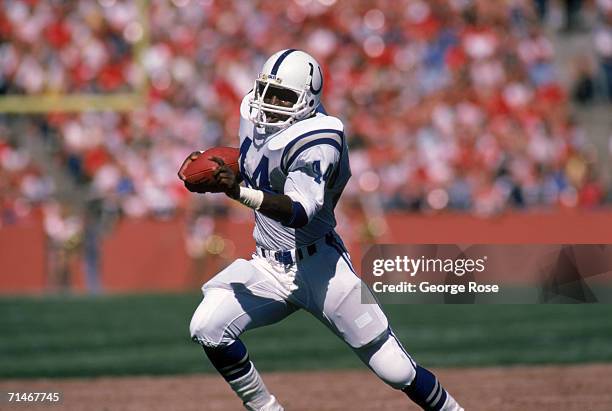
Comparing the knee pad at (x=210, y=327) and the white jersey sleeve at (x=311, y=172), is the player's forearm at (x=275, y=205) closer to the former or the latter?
the white jersey sleeve at (x=311, y=172)

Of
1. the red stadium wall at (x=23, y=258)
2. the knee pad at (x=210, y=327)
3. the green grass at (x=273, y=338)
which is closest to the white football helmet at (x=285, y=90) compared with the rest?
the knee pad at (x=210, y=327)

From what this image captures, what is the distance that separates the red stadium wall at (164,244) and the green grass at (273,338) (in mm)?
1251

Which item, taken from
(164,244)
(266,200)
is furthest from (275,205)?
(164,244)

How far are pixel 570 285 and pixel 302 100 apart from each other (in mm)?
4920

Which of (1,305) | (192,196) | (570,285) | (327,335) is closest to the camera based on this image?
(570,285)

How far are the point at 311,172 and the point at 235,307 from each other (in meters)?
0.86

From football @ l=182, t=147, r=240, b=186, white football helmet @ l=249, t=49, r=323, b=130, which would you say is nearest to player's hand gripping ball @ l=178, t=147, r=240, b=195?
football @ l=182, t=147, r=240, b=186

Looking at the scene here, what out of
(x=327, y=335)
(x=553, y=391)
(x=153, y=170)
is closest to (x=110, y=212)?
(x=153, y=170)

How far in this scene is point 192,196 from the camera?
51.1 ft

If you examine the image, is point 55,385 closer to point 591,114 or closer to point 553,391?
point 553,391

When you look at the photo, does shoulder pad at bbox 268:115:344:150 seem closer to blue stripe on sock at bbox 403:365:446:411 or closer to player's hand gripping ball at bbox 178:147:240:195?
player's hand gripping ball at bbox 178:147:240:195

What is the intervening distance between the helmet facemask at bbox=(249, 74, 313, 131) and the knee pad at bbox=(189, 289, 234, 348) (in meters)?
0.95

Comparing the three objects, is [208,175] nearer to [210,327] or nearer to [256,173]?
[256,173]

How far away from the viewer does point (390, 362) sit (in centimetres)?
538
